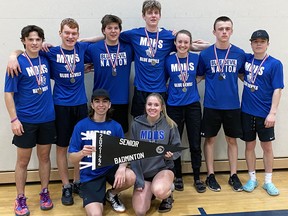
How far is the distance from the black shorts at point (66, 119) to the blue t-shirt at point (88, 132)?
0.87ft

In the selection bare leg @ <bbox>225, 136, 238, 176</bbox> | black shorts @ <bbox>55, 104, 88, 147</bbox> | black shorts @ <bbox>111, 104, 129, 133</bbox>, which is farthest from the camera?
bare leg @ <bbox>225, 136, 238, 176</bbox>

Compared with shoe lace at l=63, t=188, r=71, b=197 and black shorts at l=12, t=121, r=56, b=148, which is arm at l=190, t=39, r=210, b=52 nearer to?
black shorts at l=12, t=121, r=56, b=148

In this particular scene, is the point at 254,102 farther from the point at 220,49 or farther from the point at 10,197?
the point at 10,197

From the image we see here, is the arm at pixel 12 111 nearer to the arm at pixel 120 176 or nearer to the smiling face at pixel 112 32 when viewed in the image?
the arm at pixel 120 176

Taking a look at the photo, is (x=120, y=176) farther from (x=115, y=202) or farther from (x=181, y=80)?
(x=181, y=80)

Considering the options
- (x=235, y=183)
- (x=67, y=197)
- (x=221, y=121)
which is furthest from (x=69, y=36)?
(x=235, y=183)

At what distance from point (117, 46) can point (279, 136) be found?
2.13 metres

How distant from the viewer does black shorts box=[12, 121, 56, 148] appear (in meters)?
2.97

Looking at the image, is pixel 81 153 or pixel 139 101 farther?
pixel 139 101

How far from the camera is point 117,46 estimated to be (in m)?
3.33

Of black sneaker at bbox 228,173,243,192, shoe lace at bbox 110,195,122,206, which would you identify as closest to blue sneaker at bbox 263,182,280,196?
black sneaker at bbox 228,173,243,192

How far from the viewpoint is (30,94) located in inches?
116

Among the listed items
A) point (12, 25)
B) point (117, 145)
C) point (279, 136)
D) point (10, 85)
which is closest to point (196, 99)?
point (117, 145)

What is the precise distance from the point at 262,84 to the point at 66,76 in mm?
1821
